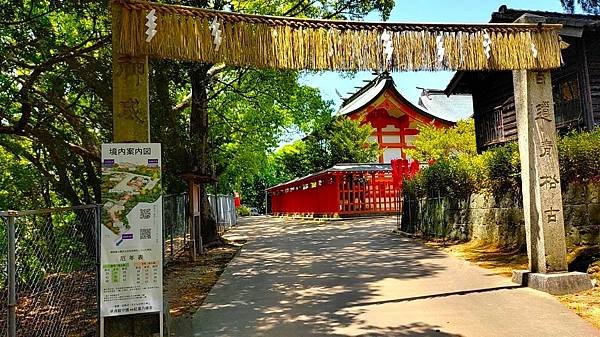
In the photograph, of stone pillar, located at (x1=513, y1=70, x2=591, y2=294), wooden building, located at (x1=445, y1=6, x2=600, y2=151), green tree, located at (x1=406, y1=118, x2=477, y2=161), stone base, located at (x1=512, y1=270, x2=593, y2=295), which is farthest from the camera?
green tree, located at (x1=406, y1=118, x2=477, y2=161)

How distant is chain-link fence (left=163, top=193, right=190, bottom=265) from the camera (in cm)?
1088

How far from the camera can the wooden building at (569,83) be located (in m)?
12.1

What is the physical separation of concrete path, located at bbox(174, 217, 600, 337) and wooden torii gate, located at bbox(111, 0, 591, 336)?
38.5 inches

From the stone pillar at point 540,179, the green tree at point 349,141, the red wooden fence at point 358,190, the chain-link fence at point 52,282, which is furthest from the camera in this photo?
the green tree at point 349,141

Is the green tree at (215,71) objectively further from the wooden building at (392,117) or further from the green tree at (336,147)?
the wooden building at (392,117)

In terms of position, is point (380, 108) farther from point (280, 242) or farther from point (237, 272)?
point (237, 272)

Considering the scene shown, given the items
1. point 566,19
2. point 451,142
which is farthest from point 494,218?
point 451,142

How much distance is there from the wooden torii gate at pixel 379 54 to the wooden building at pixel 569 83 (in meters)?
5.22

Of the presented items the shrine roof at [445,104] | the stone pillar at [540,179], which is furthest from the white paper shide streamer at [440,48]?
the shrine roof at [445,104]

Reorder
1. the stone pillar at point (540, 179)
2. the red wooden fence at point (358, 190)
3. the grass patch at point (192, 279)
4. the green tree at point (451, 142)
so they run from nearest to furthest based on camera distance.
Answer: the stone pillar at point (540, 179) → the grass patch at point (192, 279) → the green tree at point (451, 142) → the red wooden fence at point (358, 190)

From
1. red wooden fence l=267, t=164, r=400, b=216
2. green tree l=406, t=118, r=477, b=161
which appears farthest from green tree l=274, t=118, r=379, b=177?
green tree l=406, t=118, r=477, b=161

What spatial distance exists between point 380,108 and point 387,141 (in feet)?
8.27

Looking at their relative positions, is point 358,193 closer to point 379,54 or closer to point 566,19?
point 566,19

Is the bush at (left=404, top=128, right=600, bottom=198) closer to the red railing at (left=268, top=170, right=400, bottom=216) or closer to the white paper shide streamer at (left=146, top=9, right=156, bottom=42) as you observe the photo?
the white paper shide streamer at (left=146, top=9, right=156, bottom=42)
